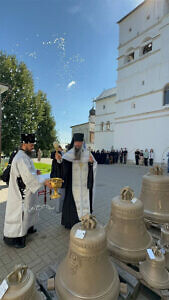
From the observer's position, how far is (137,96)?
1959 cm

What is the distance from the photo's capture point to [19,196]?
8.98 ft

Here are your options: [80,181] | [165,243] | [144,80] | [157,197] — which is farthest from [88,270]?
[144,80]

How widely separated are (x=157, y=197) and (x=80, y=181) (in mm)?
1644

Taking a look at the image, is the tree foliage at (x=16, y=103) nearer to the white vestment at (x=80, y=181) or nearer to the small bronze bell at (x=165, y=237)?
the white vestment at (x=80, y=181)

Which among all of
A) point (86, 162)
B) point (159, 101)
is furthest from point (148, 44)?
point (86, 162)

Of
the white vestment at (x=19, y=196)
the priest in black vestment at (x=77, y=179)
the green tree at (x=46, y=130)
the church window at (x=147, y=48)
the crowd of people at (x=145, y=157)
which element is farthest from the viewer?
the green tree at (x=46, y=130)

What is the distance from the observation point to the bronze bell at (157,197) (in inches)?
124

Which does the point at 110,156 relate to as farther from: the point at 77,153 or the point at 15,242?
the point at 15,242

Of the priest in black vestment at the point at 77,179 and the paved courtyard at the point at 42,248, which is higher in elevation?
the priest in black vestment at the point at 77,179

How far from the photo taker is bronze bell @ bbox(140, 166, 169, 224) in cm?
316

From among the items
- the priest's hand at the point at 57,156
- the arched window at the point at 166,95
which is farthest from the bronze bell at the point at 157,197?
the arched window at the point at 166,95

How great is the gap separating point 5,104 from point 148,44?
61.8 ft

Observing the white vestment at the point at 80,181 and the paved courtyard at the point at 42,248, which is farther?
the white vestment at the point at 80,181

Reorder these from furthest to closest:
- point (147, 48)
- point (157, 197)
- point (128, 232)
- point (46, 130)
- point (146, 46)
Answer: point (46, 130), point (147, 48), point (146, 46), point (157, 197), point (128, 232)
